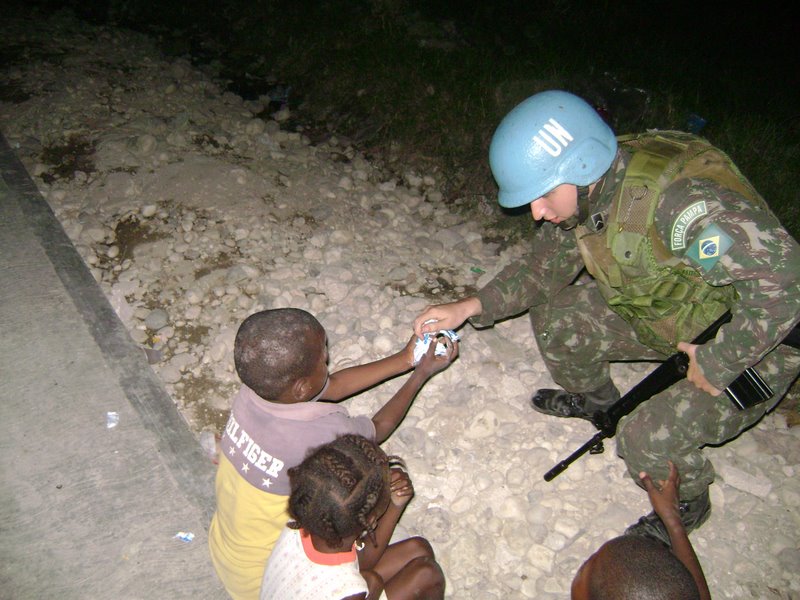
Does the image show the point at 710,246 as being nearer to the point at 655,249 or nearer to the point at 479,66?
the point at 655,249

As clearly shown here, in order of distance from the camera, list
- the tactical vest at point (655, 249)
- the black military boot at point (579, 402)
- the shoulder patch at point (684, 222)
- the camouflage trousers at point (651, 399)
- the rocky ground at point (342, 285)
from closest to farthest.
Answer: the shoulder patch at point (684, 222)
the tactical vest at point (655, 249)
the camouflage trousers at point (651, 399)
the rocky ground at point (342, 285)
the black military boot at point (579, 402)

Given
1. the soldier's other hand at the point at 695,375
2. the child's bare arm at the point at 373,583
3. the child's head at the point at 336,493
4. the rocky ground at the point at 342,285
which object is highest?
the soldier's other hand at the point at 695,375

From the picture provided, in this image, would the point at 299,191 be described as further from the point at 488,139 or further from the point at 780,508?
the point at 780,508

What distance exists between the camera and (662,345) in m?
2.30

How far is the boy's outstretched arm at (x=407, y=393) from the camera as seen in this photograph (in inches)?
86.9

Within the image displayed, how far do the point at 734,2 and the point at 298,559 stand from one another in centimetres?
854

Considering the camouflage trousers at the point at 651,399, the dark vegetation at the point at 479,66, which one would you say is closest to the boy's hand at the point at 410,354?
the camouflage trousers at the point at 651,399

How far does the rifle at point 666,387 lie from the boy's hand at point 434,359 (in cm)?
67

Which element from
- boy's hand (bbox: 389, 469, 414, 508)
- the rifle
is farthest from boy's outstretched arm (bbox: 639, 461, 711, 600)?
boy's hand (bbox: 389, 469, 414, 508)

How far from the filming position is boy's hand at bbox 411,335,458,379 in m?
2.30

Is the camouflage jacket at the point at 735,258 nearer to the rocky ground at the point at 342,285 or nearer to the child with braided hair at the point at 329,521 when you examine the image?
the rocky ground at the point at 342,285

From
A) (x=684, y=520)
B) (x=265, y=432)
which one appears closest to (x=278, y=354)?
(x=265, y=432)

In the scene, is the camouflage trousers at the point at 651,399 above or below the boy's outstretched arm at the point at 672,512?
above

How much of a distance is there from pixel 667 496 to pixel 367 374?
126 cm
